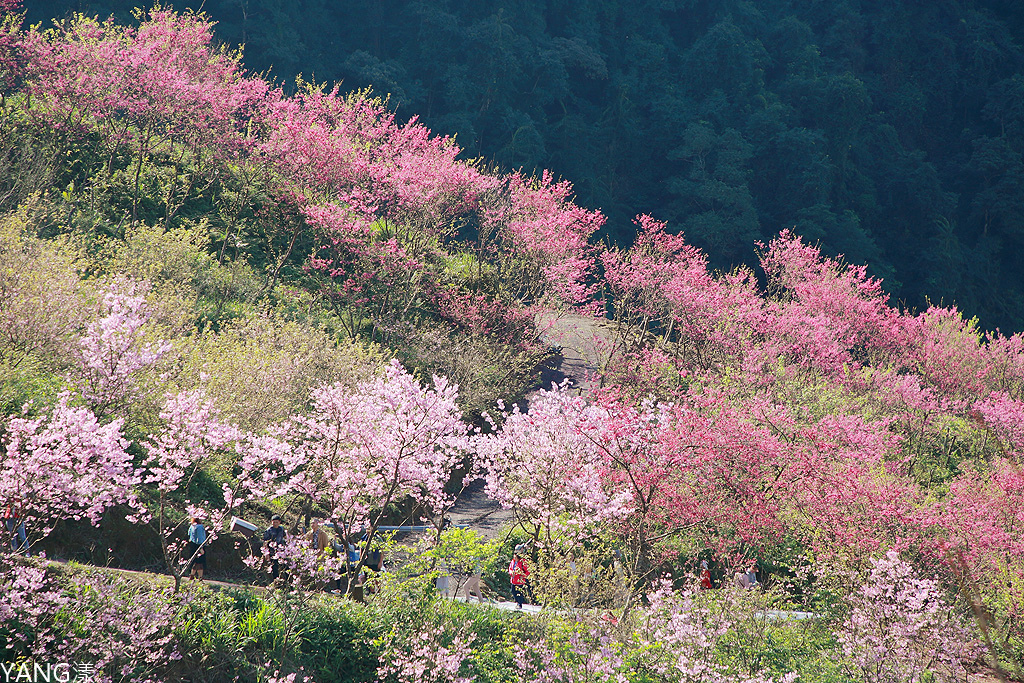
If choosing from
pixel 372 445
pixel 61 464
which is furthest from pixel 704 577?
pixel 61 464

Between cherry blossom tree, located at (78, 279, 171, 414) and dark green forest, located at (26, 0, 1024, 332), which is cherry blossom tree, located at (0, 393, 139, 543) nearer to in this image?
cherry blossom tree, located at (78, 279, 171, 414)

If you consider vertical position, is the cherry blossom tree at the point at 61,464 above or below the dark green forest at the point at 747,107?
below

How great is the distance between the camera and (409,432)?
11.5 metres

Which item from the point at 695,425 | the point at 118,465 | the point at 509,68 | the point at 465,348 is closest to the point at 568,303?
the point at 465,348

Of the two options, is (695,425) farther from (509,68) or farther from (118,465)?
(509,68)

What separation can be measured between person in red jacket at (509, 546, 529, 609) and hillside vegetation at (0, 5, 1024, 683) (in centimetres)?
71

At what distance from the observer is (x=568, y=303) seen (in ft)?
92.1

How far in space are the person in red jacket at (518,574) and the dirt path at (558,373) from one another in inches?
34.0

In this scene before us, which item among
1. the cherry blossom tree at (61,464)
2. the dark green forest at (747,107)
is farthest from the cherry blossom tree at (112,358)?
the dark green forest at (747,107)

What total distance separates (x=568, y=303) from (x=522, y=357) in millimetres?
4094

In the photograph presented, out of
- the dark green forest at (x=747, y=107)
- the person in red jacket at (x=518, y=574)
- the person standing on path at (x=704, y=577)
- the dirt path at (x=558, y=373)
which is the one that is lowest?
the person in red jacket at (x=518, y=574)

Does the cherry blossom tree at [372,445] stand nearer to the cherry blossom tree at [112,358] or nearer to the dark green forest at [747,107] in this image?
the cherry blossom tree at [112,358]

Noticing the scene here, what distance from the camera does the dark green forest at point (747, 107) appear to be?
47.7 m

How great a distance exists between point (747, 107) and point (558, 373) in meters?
29.5
